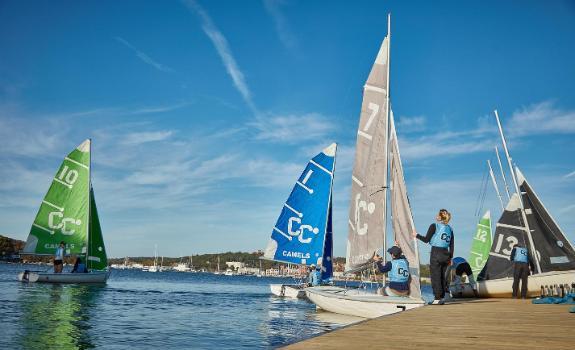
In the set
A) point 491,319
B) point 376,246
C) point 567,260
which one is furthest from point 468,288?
point 491,319

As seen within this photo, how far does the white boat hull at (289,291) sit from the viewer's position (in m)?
41.2

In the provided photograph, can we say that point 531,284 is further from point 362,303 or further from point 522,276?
point 362,303

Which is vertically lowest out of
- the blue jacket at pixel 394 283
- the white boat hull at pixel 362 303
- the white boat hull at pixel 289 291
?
the white boat hull at pixel 289 291

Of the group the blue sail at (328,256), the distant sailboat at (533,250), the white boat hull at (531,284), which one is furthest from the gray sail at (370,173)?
the blue sail at (328,256)

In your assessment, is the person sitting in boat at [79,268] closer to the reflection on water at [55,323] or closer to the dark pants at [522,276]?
the reflection on water at [55,323]

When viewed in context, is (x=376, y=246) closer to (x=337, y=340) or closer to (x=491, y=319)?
(x=491, y=319)

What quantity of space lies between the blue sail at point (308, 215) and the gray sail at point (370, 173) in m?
16.7

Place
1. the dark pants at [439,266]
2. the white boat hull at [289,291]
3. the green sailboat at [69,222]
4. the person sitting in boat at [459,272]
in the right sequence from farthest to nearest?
the green sailboat at [69,222], the white boat hull at [289,291], the person sitting in boat at [459,272], the dark pants at [439,266]

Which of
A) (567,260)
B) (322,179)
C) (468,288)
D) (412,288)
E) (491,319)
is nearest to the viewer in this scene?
(491,319)

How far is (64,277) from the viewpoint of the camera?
40969 mm

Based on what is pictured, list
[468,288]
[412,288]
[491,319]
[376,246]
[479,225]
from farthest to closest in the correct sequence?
1. [479,225]
2. [468,288]
3. [376,246]
4. [412,288]
5. [491,319]

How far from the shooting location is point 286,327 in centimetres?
2000

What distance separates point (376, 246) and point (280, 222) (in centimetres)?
2057

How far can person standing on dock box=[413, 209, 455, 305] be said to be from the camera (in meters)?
13.8
